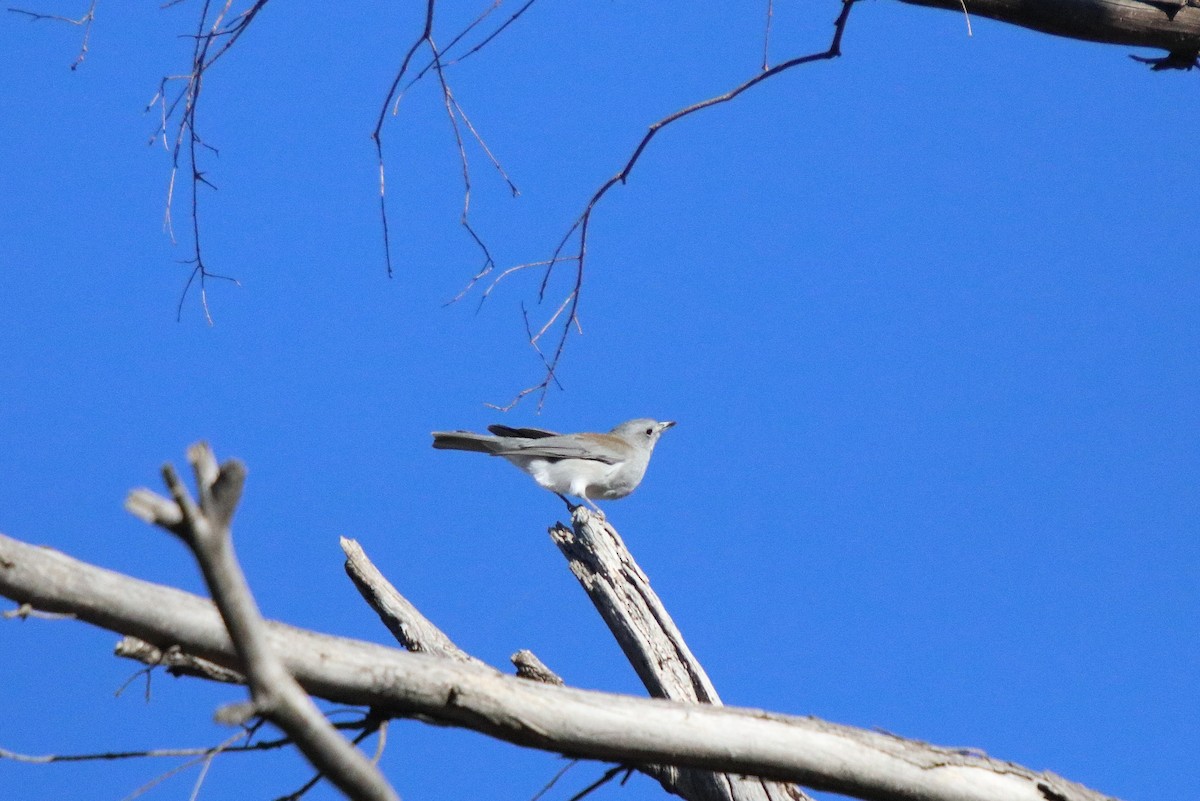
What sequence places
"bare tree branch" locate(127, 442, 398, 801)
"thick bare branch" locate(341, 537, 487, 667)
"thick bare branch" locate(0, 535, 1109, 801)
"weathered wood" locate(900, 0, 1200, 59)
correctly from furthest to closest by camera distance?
"thick bare branch" locate(341, 537, 487, 667), "weathered wood" locate(900, 0, 1200, 59), "thick bare branch" locate(0, 535, 1109, 801), "bare tree branch" locate(127, 442, 398, 801)

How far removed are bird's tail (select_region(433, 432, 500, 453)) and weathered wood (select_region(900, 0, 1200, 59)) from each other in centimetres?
301

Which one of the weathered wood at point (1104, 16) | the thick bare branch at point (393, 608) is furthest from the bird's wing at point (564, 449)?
the weathered wood at point (1104, 16)

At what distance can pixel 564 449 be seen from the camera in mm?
5043

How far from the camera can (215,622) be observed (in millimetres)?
1565

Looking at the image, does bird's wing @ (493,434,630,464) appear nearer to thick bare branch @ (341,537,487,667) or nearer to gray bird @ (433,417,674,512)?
gray bird @ (433,417,674,512)

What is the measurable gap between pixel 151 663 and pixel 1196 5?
7.05 ft

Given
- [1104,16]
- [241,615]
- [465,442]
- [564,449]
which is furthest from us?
[564,449]

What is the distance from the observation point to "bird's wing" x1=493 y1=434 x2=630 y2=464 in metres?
4.99

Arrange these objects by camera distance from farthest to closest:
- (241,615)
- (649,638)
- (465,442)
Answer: (465,442), (649,638), (241,615)

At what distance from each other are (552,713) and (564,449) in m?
3.35

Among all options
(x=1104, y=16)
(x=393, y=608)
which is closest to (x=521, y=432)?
(x=393, y=608)

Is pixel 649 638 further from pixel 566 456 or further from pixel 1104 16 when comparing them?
pixel 566 456

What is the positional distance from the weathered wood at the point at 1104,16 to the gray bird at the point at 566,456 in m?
3.04

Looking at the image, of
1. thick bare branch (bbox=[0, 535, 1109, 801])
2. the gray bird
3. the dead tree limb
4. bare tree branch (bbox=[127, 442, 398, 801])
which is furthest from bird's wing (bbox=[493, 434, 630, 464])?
bare tree branch (bbox=[127, 442, 398, 801])
